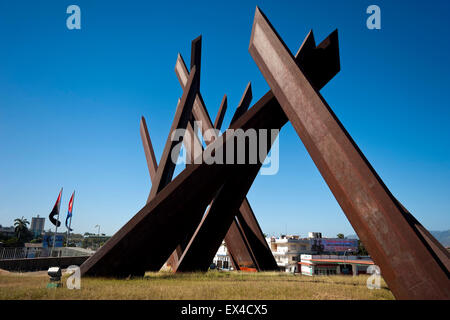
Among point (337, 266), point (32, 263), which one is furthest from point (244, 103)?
point (337, 266)

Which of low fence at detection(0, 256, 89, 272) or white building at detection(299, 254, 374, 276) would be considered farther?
white building at detection(299, 254, 374, 276)

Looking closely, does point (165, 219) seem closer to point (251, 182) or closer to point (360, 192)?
point (251, 182)

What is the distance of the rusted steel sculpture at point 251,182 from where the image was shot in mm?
3762

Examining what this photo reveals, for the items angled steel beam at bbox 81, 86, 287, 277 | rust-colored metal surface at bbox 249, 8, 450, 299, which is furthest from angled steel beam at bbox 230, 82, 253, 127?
rust-colored metal surface at bbox 249, 8, 450, 299

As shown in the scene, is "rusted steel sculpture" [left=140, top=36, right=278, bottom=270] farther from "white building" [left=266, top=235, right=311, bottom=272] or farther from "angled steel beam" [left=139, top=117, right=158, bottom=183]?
"white building" [left=266, top=235, right=311, bottom=272]

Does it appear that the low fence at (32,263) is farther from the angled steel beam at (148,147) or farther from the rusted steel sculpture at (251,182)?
the rusted steel sculpture at (251,182)

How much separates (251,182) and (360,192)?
5064mm

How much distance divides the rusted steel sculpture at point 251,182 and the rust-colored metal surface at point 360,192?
0.05 feet

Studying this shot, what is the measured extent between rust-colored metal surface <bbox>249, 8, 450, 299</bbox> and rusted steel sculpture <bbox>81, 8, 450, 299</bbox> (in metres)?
0.01

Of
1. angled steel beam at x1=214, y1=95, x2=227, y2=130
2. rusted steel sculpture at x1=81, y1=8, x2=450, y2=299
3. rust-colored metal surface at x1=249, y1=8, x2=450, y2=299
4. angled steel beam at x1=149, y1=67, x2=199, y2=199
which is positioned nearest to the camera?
rust-colored metal surface at x1=249, y1=8, x2=450, y2=299

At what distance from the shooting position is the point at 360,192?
171 inches

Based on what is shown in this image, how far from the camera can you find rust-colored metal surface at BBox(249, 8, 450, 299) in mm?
3523
